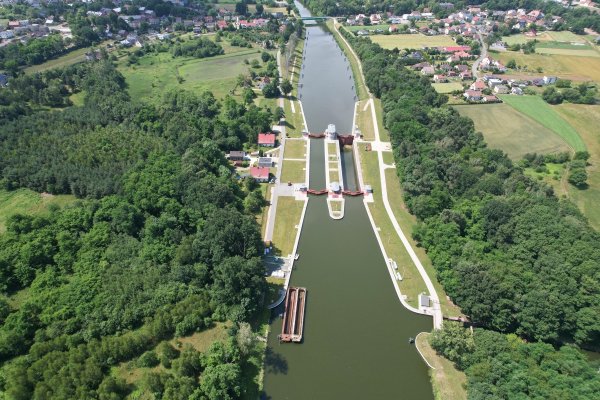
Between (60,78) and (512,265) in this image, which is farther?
(60,78)

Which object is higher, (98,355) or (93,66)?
(93,66)

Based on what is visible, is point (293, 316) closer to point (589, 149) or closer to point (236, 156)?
point (236, 156)

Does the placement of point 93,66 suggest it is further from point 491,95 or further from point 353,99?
point 491,95

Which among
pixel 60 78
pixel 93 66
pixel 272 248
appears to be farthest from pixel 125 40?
pixel 272 248

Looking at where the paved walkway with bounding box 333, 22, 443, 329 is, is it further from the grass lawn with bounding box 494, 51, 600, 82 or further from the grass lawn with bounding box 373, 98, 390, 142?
the grass lawn with bounding box 494, 51, 600, 82

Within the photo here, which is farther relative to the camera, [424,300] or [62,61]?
[62,61]

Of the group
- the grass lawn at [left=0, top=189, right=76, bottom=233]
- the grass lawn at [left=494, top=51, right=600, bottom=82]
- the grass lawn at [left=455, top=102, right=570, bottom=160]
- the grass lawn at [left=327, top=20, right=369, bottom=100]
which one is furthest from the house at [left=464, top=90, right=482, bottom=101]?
the grass lawn at [left=0, top=189, right=76, bottom=233]

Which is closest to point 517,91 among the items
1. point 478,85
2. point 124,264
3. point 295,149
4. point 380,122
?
point 478,85
